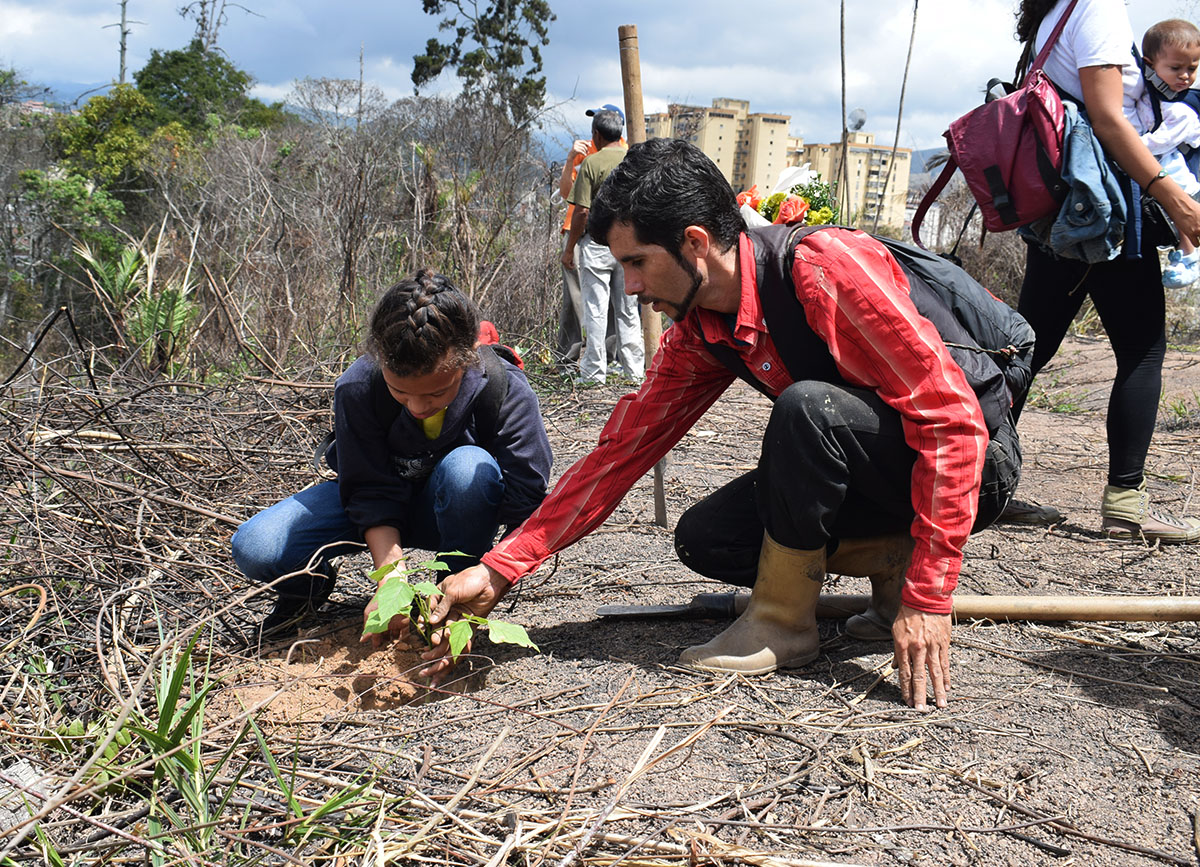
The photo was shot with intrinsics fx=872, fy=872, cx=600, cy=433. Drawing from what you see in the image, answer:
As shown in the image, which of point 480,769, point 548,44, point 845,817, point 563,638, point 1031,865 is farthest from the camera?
point 548,44

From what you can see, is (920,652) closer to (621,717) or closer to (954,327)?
(621,717)

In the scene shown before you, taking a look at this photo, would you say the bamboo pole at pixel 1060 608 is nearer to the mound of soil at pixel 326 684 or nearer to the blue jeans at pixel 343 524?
the blue jeans at pixel 343 524

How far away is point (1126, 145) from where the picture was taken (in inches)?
98.6

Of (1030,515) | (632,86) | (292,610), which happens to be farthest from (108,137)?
(1030,515)

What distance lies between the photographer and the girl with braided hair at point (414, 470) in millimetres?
2084

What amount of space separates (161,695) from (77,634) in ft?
1.86

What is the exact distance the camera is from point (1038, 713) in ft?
5.86

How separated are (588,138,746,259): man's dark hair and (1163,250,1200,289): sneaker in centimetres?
178

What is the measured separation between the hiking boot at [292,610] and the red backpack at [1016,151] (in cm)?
205

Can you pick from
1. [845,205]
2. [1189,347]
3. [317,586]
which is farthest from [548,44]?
[317,586]

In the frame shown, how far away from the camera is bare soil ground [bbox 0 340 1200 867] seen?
55.6 inches

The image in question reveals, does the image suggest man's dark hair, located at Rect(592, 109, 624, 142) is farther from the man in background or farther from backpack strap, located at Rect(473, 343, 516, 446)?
backpack strap, located at Rect(473, 343, 516, 446)

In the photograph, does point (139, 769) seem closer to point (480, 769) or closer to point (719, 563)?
point (480, 769)

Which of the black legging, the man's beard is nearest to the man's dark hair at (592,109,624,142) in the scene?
the black legging
